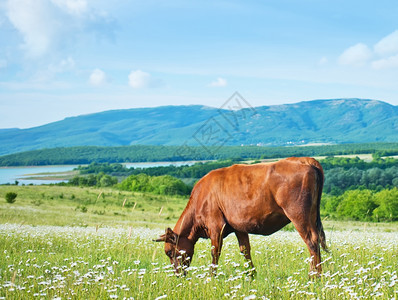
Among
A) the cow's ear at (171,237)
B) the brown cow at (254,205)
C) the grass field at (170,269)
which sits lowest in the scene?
the grass field at (170,269)

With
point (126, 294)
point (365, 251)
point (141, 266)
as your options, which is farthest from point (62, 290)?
point (365, 251)

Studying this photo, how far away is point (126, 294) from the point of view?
636cm

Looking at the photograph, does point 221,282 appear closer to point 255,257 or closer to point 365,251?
point 255,257

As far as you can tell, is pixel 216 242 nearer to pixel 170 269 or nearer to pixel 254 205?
pixel 254 205

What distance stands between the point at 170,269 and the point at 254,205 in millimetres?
2364

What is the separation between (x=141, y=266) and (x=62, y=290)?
3.39 metres

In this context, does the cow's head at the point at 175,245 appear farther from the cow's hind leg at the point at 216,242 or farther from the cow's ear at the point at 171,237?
the cow's hind leg at the point at 216,242

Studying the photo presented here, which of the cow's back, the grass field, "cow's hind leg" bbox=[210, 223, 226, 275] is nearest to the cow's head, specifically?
the grass field

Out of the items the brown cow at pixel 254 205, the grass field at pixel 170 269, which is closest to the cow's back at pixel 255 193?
the brown cow at pixel 254 205

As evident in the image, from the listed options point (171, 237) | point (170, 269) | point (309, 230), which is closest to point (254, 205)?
point (309, 230)

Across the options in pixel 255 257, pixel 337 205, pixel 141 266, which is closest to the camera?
pixel 141 266

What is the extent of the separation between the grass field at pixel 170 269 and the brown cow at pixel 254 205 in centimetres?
52

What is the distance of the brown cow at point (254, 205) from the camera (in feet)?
25.3

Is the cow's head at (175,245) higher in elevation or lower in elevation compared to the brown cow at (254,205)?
lower
